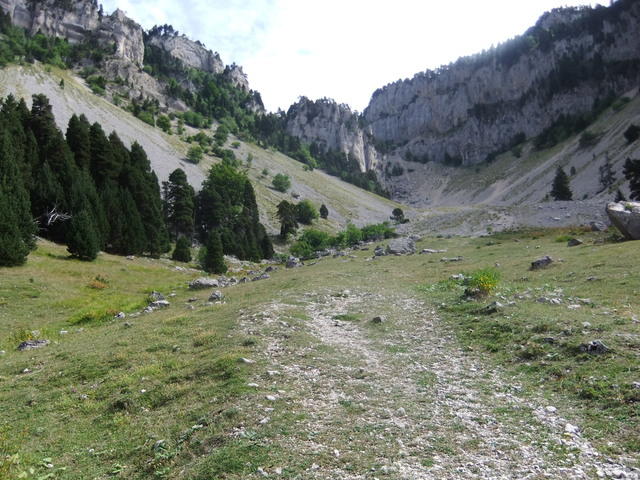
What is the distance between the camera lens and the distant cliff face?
179350 mm

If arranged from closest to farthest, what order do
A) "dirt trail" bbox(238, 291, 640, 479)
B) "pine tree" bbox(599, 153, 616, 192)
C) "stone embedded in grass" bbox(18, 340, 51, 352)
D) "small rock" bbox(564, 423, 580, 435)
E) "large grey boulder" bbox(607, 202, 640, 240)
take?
1. "dirt trail" bbox(238, 291, 640, 479)
2. "small rock" bbox(564, 423, 580, 435)
3. "stone embedded in grass" bbox(18, 340, 51, 352)
4. "large grey boulder" bbox(607, 202, 640, 240)
5. "pine tree" bbox(599, 153, 616, 192)

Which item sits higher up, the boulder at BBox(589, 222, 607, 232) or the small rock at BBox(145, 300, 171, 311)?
the boulder at BBox(589, 222, 607, 232)

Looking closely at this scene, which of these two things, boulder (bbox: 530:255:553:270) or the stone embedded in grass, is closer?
the stone embedded in grass

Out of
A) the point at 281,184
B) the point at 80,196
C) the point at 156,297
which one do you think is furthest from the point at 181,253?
the point at 281,184

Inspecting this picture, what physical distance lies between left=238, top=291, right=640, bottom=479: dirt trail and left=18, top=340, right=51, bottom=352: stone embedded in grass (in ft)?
39.7

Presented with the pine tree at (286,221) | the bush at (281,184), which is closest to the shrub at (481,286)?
the pine tree at (286,221)

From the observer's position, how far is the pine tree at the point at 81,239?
41.4m

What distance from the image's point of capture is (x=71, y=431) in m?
9.91

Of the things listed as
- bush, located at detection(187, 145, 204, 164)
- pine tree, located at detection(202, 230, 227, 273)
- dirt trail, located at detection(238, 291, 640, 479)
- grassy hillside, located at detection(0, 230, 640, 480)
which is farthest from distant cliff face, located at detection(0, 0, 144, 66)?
dirt trail, located at detection(238, 291, 640, 479)

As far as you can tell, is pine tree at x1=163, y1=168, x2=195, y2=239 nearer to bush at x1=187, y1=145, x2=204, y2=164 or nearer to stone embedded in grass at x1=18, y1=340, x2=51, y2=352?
bush at x1=187, y1=145, x2=204, y2=164

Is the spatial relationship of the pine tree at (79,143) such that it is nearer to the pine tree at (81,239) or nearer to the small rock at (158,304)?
the pine tree at (81,239)

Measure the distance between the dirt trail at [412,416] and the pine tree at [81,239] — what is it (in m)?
33.5

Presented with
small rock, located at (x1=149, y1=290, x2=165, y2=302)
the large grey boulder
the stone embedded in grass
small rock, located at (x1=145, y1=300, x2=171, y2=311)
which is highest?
the large grey boulder

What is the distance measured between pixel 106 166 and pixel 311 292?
50.9 meters
